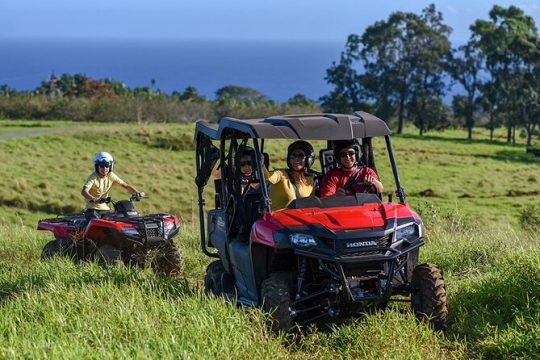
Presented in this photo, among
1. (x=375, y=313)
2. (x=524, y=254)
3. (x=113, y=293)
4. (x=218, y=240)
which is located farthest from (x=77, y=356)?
(x=524, y=254)

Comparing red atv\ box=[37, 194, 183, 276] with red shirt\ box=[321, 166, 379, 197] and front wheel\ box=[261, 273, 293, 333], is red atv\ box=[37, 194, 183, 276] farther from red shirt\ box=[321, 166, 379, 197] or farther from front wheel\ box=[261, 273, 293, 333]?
front wheel\ box=[261, 273, 293, 333]

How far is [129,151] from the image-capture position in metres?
41.0

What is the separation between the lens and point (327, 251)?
6121mm

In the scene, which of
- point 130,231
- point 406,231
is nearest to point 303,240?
point 406,231

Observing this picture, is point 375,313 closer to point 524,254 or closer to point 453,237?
point 524,254

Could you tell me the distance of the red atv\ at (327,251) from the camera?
20.3 feet

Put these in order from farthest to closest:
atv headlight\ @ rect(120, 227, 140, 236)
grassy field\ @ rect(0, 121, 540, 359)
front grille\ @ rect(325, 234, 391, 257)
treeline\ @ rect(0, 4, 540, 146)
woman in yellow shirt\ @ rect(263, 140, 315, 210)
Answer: treeline\ @ rect(0, 4, 540, 146) → atv headlight\ @ rect(120, 227, 140, 236) → woman in yellow shirt\ @ rect(263, 140, 315, 210) → front grille\ @ rect(325, 234, 391, 257) → grassy field\ @ rect(0, 121, 540, 359)

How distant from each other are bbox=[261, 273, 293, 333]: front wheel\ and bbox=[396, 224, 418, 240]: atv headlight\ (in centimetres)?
94

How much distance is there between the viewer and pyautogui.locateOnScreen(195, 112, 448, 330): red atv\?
619cm

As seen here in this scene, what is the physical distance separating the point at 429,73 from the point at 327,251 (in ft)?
215

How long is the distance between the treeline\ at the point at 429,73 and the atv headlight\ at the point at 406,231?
5988 cm

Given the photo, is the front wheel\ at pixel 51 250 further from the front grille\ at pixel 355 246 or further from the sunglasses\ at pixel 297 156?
the front grille\ at pixel 355 246

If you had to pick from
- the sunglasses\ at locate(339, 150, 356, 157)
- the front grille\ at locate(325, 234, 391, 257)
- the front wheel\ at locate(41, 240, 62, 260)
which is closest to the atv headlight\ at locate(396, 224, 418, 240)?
the front grille\ at locate(325, 234, 391, 257)

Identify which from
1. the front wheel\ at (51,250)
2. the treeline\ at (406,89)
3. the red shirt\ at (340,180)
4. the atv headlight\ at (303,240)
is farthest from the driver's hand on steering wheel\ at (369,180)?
the treeline\ at (406,89)
